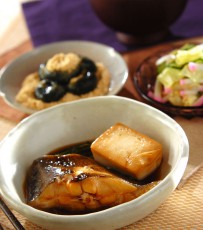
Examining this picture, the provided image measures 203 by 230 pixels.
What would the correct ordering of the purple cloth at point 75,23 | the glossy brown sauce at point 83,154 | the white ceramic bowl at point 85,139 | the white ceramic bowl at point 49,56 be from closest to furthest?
the white ceramic bowl at point 85,139 < the glossy brown sauce at point 83,154 < the white ceramic bowl at point 49,56 < the purple cloth at point 75,23

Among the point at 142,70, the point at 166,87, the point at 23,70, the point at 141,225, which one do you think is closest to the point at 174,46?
the point at 142,70

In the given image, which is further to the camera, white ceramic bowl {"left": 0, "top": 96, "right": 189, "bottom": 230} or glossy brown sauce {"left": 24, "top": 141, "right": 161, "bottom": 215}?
glossy brown sauce {"left": 24, "top": 141, "right": 161, "bottom": 215}

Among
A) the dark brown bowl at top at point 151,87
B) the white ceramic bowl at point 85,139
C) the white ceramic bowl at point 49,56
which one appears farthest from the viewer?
the white ceramic bowl at point 49,56

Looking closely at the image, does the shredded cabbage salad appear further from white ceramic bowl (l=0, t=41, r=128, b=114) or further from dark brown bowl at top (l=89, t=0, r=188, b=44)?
dark brown bowl at top (l=89, t=0, r=188, b=44)

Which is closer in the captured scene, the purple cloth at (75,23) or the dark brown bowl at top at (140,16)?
the dark brown bowl at top at (140,16)

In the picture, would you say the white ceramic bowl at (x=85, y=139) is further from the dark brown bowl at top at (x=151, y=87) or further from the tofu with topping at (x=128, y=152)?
the dark brown bowl at top at (x=151, y=87)

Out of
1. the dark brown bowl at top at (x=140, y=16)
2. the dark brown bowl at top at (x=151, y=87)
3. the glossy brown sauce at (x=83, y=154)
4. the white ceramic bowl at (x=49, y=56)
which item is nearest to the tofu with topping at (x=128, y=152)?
the glossy brown sauce at (x=83, y=154)

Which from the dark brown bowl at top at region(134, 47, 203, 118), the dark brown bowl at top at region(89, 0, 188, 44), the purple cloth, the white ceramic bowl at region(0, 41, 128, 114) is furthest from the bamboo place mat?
the purple cloth
